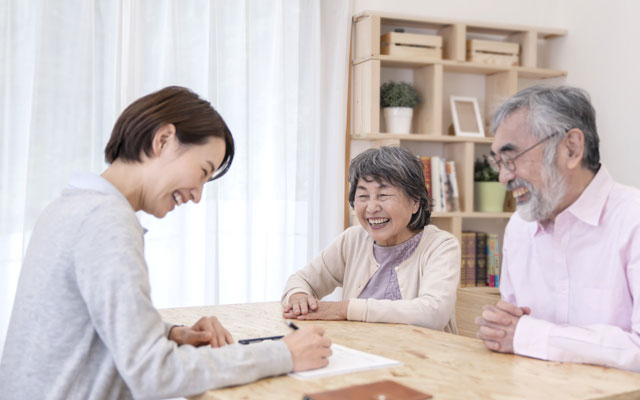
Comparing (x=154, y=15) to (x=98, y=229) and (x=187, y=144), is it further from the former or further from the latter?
(x=98, y=229)

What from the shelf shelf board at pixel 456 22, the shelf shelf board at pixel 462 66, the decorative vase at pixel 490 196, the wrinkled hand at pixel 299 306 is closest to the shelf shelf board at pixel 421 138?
the decorative vase at pixel 490 196

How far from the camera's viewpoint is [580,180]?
5.79 ft

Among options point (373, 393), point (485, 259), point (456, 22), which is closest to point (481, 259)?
point (485, 259)

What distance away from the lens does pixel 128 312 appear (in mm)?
1181

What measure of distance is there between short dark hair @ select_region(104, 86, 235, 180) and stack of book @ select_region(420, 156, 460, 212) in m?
2.70

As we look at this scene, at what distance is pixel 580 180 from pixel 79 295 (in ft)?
4.10

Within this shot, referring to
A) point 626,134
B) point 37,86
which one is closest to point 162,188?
point 37,86

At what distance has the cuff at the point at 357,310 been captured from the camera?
6.92ft

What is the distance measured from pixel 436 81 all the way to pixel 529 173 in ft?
7.60

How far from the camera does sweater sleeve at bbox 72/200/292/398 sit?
3.88ft

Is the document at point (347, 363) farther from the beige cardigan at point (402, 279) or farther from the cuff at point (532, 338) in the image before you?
the beige cardigan at point (402, 279)

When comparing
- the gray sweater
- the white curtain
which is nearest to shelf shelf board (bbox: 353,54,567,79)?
the white curtain

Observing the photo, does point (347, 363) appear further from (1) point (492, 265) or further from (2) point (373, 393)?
(1) point (492, 265)

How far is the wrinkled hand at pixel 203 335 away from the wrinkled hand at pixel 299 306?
1.83 ft
